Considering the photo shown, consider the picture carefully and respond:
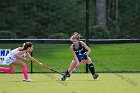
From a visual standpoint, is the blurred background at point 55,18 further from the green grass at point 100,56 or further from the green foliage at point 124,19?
the green grass at point 100,56

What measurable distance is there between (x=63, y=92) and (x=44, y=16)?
23321mm

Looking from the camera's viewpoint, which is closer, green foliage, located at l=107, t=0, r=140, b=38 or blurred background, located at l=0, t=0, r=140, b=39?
green foliage, located at l=107, t=0, r=140, b=38

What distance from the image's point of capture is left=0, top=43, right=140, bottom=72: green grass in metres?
23.9

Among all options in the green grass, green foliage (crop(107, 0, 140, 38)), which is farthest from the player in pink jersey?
green foliage (crop(107, 0, 140, 38))

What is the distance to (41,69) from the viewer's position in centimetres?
2330

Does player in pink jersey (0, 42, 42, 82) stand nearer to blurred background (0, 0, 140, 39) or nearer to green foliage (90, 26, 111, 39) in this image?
green foliage (90, 26, 111, 39)

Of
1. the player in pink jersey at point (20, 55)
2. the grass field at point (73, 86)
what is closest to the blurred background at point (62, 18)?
the player in pink jersey at point (20, 55)

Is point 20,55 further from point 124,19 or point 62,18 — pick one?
point 124,19

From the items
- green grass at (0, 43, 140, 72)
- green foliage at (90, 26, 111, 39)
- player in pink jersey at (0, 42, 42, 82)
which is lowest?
green grass at (0, 43, 140, 72)

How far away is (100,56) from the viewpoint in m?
26.1

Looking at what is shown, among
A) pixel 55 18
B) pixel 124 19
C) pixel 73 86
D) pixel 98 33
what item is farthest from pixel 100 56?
pixel 124 19

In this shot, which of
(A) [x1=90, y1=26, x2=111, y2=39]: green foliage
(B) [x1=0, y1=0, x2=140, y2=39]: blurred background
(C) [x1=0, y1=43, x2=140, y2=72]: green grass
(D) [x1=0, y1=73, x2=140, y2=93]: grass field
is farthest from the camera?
(B) [x1=0, y1=0, x2=140, y2=39]: blurred background

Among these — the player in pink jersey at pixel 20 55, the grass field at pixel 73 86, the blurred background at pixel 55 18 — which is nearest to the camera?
the grass field at pixel 73 86

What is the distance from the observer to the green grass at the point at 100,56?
23.9 m
